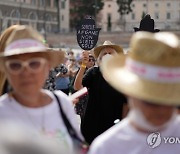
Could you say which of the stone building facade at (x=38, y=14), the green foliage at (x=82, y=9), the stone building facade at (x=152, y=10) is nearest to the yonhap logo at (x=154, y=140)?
the stone building facade at (x=38, y=14)

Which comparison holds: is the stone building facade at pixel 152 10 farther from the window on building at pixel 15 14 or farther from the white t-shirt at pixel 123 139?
the white t-shirt at pixel 123 139

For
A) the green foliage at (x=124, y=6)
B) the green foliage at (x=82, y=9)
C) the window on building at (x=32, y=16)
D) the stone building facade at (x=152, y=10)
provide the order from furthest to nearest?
the stone building facade at (x=152, y=10) → the green foliage at (x=124, y=6) → the window on building at (x=32, y=16) → the green foliage at (x=82, y=9)

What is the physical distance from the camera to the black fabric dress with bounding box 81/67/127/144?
11.7 feet

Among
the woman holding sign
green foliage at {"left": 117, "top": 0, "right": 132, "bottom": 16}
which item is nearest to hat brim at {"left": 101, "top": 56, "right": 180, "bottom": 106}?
the woman holding sign

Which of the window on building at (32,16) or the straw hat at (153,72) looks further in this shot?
the window on building at (32,16)

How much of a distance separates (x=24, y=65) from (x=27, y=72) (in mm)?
26

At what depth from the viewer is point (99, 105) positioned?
3.63 metres

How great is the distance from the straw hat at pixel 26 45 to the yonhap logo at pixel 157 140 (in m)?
0.54

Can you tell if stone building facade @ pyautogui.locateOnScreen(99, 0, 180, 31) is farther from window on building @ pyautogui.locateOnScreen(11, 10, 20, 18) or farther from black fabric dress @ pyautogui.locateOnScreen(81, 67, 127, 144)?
black fabric dress @ pyautogui.locateOnScreen(81, 67, 127, 144)

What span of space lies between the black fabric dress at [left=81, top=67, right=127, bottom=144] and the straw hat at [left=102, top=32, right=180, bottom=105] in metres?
1.81

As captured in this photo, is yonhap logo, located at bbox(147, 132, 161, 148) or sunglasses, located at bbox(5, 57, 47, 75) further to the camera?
yonhap logo, located at bbox(147, 132, 161, 148)

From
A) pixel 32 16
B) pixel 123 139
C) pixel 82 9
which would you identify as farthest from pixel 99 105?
pixel 82 9

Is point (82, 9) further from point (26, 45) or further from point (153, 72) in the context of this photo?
point (153, 72)

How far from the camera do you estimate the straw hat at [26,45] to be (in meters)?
1.90
